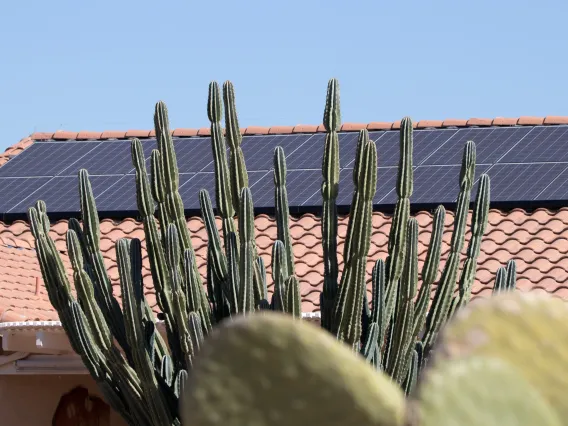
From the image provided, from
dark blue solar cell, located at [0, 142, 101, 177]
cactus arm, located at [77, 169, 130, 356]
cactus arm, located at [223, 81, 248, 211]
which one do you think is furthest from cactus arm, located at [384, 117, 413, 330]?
dark blue solar cell, located at [0, 142, 101, 177]

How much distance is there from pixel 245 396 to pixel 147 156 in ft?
35.2

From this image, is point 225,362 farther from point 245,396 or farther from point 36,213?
point 36,213

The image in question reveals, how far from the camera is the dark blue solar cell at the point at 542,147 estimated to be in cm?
1282

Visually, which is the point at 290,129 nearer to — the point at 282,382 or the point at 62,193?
the point at 62,193

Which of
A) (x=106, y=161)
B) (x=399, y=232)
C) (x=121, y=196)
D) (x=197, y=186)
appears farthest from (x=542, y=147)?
(x=399, y=232)

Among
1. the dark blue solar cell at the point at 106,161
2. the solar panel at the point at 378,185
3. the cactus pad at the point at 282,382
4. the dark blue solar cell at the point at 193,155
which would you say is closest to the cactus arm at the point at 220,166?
the solar panel at the point at 378,185

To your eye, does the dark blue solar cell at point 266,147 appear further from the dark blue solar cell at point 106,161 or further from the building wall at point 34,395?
the building wall at point 34,395

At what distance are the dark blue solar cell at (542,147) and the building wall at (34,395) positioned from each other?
17.7 ft

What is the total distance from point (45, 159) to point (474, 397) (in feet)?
39.4

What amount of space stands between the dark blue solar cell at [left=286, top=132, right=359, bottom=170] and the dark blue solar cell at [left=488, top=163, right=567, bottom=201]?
1.67 meters

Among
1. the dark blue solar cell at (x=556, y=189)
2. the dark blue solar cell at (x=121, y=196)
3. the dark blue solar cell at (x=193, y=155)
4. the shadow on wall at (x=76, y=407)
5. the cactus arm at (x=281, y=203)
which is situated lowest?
the shadow on wall at (x=76, y=407)

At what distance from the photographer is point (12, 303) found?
10.1 m

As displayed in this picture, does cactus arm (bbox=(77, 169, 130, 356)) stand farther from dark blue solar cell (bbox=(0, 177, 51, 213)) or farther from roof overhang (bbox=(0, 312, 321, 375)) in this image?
dark blue solar cell (bbox=(0, 177, 51, 213))

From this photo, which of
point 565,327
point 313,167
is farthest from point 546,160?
point 565,327
